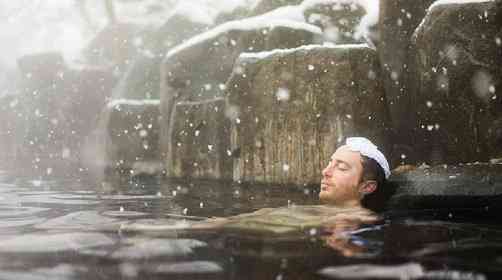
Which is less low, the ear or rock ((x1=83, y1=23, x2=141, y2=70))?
rock ((x1=83, y1=23, x2=141, y2=70))

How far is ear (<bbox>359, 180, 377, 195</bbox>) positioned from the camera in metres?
4.11

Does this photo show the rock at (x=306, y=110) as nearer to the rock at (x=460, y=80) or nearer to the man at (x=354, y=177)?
the rock at (x=460, y=80)

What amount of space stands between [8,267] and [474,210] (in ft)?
10.1

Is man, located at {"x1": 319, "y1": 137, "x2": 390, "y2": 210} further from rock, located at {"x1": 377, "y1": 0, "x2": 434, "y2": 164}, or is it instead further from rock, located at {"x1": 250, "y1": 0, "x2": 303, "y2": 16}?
rock, located at {"x1": 250, "y1": 0, "x2": 303, "y2": 16}

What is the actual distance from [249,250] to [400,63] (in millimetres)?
6083

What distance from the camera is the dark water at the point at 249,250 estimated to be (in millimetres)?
1977

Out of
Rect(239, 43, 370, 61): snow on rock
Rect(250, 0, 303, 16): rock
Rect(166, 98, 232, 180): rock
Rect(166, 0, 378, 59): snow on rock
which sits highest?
Rect(250, 0, 303, 16): rock

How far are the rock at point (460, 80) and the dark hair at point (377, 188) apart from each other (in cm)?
230

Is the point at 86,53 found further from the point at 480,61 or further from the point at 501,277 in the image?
the point at 501,277

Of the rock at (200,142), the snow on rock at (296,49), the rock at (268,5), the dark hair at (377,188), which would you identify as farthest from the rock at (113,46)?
the dark hair at (377,188)

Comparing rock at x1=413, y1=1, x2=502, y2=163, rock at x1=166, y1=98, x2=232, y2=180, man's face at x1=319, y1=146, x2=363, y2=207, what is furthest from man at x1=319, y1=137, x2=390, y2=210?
rock at x1=166, y1=98, x2=232, y2=180

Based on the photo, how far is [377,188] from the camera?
420 cm

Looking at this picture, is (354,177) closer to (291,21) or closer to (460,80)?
(460,80)

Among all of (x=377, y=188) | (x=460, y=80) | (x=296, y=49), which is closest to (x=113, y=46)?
(x=296, y=49)
